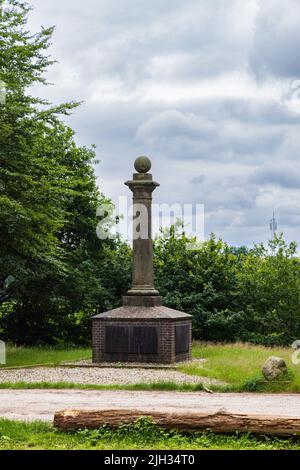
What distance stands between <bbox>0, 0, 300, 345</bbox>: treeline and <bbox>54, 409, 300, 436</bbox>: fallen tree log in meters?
13.4

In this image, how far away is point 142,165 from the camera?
2703 centimetres

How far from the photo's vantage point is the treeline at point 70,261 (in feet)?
86.5

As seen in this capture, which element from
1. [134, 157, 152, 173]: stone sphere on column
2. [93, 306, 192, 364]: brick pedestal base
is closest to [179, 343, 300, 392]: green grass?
[93, 306, 192, 364]: brick pedestal base

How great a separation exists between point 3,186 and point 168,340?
6.83 meters

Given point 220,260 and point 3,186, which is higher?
point 3,186

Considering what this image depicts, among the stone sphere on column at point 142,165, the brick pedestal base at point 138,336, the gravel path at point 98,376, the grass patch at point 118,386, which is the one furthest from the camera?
the stone sphere on column at point 142,165

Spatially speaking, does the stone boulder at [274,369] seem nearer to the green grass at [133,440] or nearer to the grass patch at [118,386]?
the grass patch at [118,386]

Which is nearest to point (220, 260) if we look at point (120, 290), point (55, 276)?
point (120, 290)

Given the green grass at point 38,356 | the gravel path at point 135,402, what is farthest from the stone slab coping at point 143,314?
the gravel path at point 135,402

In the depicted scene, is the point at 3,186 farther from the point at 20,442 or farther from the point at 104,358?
the point at 20,442

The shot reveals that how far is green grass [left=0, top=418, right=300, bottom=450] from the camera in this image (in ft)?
36.1

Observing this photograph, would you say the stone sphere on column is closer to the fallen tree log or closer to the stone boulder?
the stone boulder

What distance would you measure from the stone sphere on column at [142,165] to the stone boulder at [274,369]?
32.9 feet

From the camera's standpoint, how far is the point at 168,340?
987 inches
